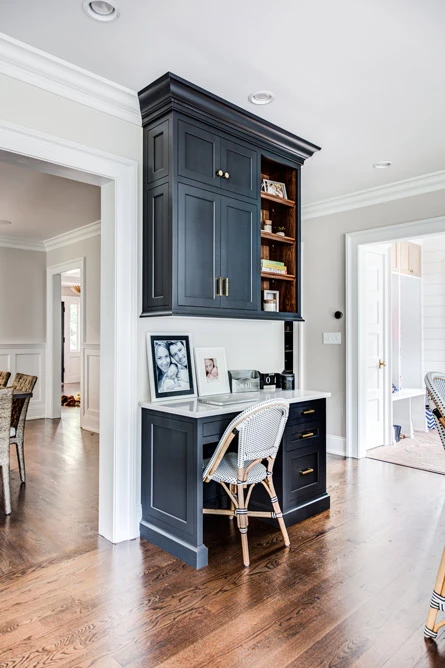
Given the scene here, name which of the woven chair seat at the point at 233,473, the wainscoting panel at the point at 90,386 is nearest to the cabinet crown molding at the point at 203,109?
the woven chair seat at the point at 233,473

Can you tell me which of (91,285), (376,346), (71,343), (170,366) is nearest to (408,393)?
(376,346)

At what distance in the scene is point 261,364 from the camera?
146 inches

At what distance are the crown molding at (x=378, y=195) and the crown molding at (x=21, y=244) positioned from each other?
13.8ft

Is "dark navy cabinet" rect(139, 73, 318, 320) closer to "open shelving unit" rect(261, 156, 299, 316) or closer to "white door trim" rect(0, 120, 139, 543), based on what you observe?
"white door trim" rect(0, 120, 139, 543)

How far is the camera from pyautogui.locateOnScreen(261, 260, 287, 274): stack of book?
3398 millimetres

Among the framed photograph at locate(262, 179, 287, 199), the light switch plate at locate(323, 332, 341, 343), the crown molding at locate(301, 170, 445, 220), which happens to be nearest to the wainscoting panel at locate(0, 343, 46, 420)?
the light switch plate at locate(323, 332, 341, 343)

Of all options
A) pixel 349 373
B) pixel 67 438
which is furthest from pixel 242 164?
pixel 67 438

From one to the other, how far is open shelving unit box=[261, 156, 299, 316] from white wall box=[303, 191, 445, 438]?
1.48m

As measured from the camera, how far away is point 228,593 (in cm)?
223

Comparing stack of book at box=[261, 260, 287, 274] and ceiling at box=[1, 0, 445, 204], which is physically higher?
ceiling at box=[1, 0, 445, 204]

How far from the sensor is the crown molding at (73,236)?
6.08 meters

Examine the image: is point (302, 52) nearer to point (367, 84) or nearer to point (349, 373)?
point (367, 84)

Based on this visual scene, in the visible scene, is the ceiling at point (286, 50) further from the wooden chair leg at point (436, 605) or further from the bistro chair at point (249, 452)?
the wooden chair leg at point (436, 605)

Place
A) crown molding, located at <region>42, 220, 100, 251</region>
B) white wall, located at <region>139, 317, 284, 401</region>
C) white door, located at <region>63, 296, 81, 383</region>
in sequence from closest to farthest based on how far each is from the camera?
white wall, located at <region>139, 317, 284, 401</region>, crown molding, located at <region>42, 220, 100, 251</region>, white door, located at <region>63, 296, 81, 383</region>
